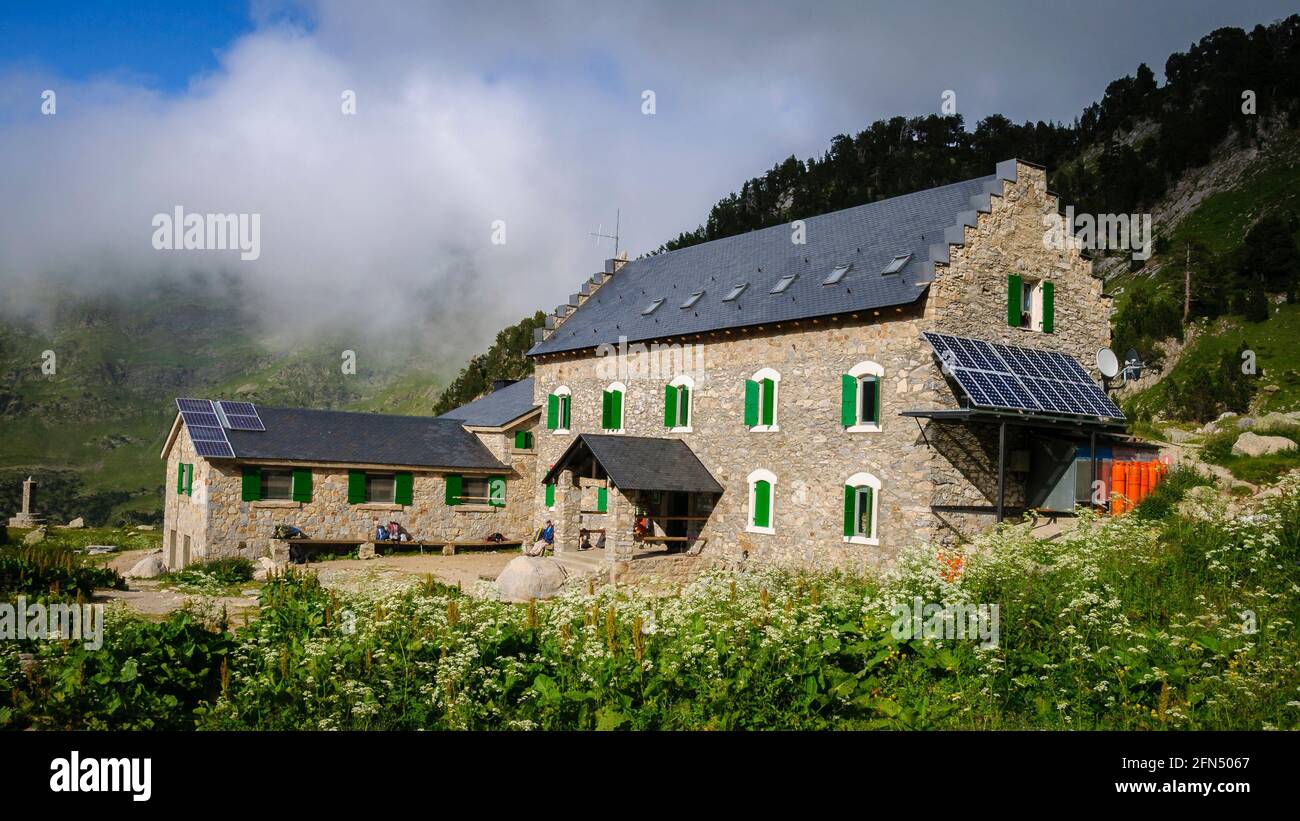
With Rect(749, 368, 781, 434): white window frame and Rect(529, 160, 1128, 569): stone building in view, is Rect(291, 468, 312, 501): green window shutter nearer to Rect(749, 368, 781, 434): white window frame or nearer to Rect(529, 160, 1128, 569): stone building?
Rect(529, 160, 1128, 569): stone building

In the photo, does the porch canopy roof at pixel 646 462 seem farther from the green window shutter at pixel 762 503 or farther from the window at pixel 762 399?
the window at pixel 762 399

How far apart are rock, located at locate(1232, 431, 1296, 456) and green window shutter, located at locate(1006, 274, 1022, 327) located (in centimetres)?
619

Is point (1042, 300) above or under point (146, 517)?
above

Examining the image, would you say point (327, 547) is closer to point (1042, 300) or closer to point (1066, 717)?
point (1042, 300)

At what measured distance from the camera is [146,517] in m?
84.8

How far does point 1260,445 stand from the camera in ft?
67.7

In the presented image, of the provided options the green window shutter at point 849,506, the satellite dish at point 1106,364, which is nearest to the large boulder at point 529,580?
the green window shutter at point 849,506

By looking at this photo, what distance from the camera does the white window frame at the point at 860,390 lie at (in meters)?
Result: 19.2

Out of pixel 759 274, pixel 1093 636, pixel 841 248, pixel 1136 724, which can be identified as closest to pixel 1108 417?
pixel 841 248

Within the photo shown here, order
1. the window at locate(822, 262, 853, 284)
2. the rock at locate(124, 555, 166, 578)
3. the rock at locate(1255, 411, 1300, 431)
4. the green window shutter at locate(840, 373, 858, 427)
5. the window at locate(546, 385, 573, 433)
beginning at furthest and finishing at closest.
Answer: the window at locate(546, 385, 573, 433) < the rock at locate(124, 555, 166, 578) < the rock at locate(1255, 411, 1300, 431) < the window at locate(822, 262, 853, 284) < the green window shutter at locate(840, 373, 858, 427)

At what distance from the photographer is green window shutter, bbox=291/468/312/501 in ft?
86.0

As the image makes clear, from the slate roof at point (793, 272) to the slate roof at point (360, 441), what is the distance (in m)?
4.42

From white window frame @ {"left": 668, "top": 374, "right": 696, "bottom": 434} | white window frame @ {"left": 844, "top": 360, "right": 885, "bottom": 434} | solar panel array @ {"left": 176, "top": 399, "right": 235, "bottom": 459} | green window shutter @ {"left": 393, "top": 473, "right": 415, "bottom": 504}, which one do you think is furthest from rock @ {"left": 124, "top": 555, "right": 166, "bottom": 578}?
white window frame @ {"left": 844, "top": 360, "right": 885, "bottom": 434}

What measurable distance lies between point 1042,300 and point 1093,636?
13.4 m
